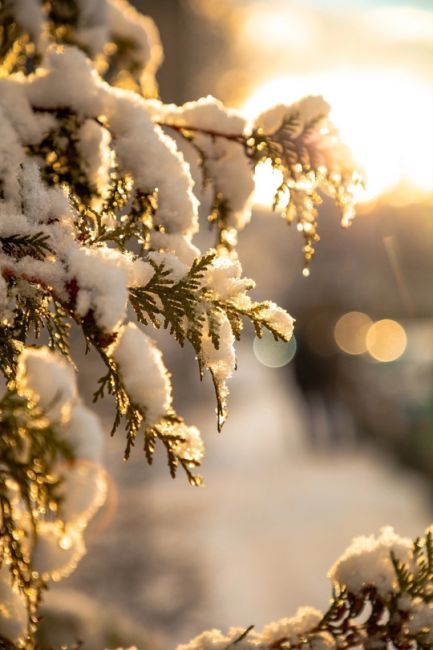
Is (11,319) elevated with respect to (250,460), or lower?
lower

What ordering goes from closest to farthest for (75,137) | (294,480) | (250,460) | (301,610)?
(75,137) → (301,610) → (294,480) → (250,460)

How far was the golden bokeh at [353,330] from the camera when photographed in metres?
21.6

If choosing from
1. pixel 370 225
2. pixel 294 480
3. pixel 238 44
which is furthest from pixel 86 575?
pixel 370 225

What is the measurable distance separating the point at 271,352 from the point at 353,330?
13.4 m

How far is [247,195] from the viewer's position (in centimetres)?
268

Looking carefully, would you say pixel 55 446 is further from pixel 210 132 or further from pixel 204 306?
pixel 210 132

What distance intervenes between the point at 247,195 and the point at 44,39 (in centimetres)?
147

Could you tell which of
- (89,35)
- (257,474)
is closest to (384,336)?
(257,474)

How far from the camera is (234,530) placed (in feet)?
34.4

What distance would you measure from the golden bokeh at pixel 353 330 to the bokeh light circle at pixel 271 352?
7178 millimetres

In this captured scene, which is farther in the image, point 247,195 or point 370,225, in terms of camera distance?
point 370,225

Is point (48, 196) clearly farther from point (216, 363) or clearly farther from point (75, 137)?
point (216, 363)

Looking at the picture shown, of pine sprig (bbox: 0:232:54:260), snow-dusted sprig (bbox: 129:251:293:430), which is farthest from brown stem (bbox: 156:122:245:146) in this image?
pine sprig (bbox: 0:232:54:260)

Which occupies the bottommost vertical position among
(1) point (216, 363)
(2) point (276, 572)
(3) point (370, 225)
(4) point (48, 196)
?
(1) point (216, 363)
